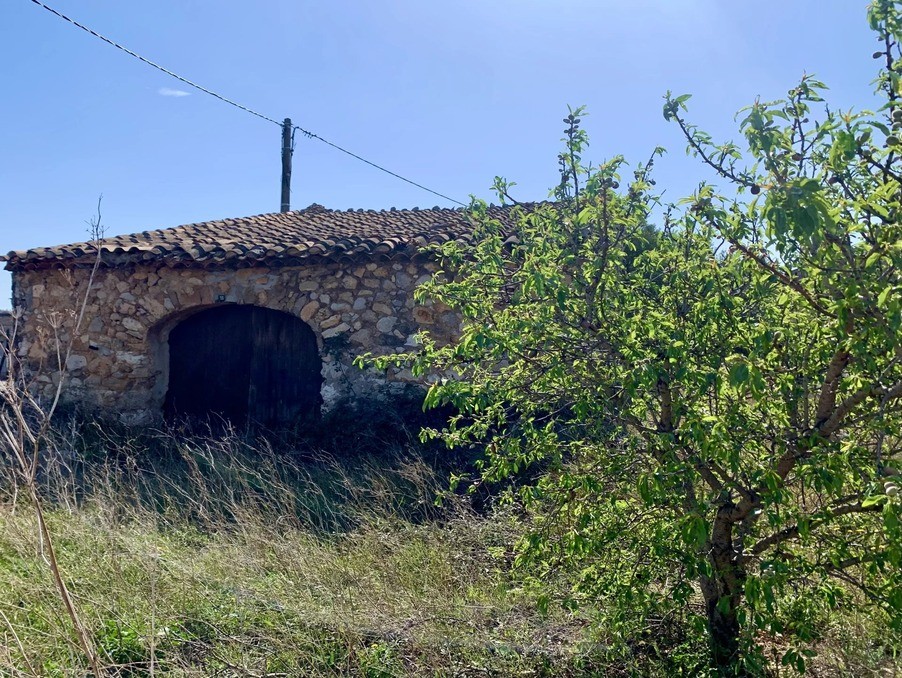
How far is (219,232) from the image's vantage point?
10258 mm

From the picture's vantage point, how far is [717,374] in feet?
8.21

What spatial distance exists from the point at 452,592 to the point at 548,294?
1960 mm

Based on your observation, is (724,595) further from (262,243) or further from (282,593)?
(262,243)

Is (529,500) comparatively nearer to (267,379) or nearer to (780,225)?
(780,225)

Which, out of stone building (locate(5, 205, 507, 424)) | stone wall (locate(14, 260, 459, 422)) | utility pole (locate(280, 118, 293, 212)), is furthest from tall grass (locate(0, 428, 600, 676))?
utility pole (locate(280, 118, 293, 212))

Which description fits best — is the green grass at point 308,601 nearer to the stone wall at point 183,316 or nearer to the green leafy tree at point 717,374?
the green leafy tree at point 717,374

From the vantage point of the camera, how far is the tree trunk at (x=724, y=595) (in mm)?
2963

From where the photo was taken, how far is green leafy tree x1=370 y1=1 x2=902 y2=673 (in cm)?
227

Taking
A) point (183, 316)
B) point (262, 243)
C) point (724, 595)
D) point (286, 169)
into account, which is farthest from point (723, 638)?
point (286, 169)

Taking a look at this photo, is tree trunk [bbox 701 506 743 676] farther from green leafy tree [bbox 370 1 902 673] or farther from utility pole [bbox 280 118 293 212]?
utility pole [bbox 280 118 293 212]

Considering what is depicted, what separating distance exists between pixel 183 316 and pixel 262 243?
A: 1.51 m

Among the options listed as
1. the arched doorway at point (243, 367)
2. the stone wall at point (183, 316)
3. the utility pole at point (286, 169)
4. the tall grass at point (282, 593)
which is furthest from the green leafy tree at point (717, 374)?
the utility pole at point (286, 169)

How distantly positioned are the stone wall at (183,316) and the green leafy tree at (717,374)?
15.3 ft

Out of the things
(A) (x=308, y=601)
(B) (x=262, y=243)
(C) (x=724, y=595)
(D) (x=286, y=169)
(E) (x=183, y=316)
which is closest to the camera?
(C) (x=724, y=595)
